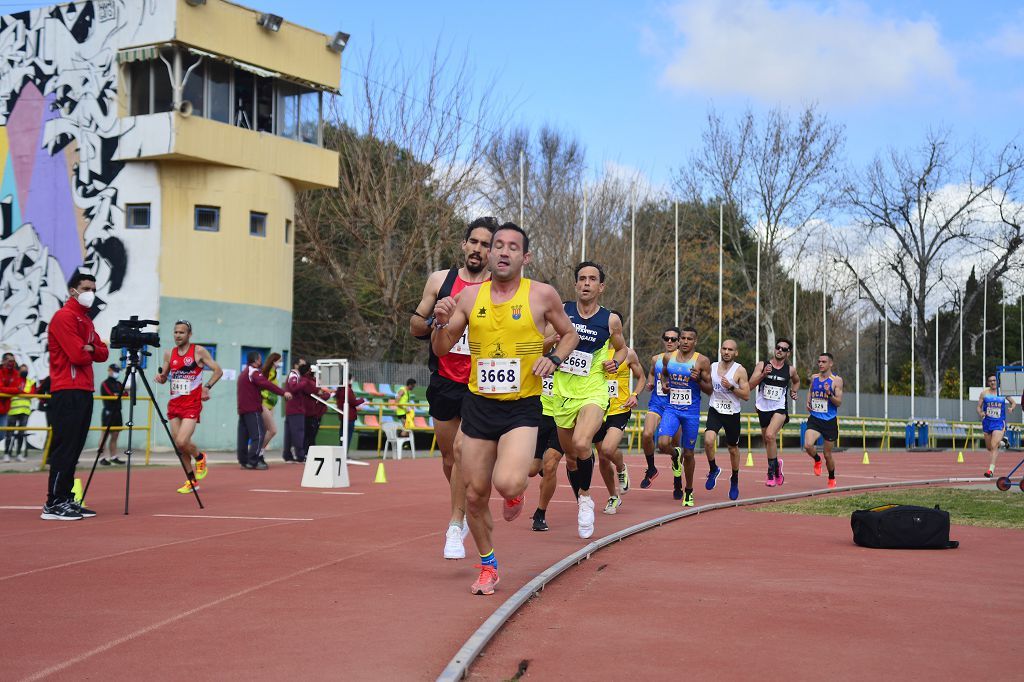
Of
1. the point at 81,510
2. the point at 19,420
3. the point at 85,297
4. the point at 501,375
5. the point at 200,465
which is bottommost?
the point at 81,510

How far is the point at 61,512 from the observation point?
491 inches

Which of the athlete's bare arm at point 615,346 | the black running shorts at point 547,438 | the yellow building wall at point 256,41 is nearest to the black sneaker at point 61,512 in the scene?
the black running shorts at point 547,438

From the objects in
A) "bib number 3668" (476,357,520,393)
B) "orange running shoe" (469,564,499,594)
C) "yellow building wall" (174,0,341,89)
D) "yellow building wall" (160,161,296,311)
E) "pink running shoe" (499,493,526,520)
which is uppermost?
"yellow building wall" (174,0,341,89)

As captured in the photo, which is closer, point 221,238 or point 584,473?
point 584,473

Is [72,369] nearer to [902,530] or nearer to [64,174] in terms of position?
[902,530]

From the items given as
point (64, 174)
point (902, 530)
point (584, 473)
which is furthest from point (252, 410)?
point (902, 530)

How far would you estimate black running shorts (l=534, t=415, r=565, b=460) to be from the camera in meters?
11.8

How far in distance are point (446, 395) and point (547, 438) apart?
10.2ft

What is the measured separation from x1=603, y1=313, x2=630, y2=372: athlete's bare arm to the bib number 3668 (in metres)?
4.22

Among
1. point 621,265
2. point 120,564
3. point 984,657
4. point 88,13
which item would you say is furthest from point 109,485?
point 621,265

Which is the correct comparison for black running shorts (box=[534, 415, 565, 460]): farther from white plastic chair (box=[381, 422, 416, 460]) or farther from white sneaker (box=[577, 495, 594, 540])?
white plastic chair (box=[381, 422, 416, 460])

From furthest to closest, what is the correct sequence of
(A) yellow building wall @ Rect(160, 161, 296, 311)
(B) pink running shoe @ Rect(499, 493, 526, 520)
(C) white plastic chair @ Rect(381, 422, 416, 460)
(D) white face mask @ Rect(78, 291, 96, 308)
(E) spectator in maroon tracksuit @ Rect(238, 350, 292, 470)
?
(A) yellow building wall @ Rect(160, 161, 296, 311)
(C) white plastic chair @ Rect(381, 422, 416, 460)
(E) spectator in maroon tracksuit @ Rect(238, 350, 292, 470)
(D) white face mask @ Rect(78, 291, 96, 308)
(B) pink running shoe @ Rect(499, 493, 526, 520)

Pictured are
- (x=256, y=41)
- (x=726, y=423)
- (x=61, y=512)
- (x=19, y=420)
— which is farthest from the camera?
(x=256, y=41)

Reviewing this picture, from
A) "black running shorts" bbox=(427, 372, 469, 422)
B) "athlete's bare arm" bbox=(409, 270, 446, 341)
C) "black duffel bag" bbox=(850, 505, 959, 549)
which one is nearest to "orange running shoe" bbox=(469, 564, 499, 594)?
"black running shorts" bbox=(427, 372, 469, 422)
